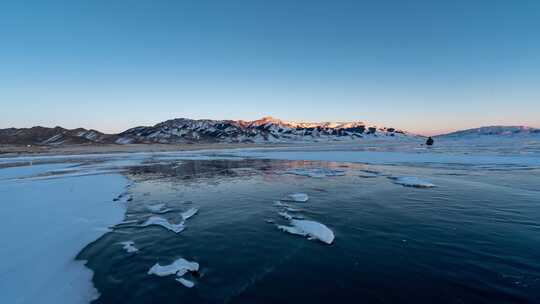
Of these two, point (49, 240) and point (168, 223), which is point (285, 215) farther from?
point (49, 240)

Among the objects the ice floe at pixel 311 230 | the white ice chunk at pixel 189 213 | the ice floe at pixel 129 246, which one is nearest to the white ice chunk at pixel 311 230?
the ice floe at pixel 311 230

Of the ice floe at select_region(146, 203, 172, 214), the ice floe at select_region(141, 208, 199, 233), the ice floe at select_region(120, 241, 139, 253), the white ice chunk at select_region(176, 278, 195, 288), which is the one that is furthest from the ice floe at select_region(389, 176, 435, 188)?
the ice floe at select_region(120, 241, 139, 253)

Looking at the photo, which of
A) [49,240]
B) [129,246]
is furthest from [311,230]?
[49,240]

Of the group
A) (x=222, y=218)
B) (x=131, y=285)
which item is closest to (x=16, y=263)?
(x=131, y=285)

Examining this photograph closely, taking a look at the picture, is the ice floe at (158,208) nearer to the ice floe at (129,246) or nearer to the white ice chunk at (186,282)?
the ice floe at (129,246)

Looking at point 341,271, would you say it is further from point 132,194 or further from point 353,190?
point 132,194

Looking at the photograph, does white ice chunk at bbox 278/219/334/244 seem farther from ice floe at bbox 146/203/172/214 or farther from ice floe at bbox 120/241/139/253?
ice floe at bbox 146/203/172/214
